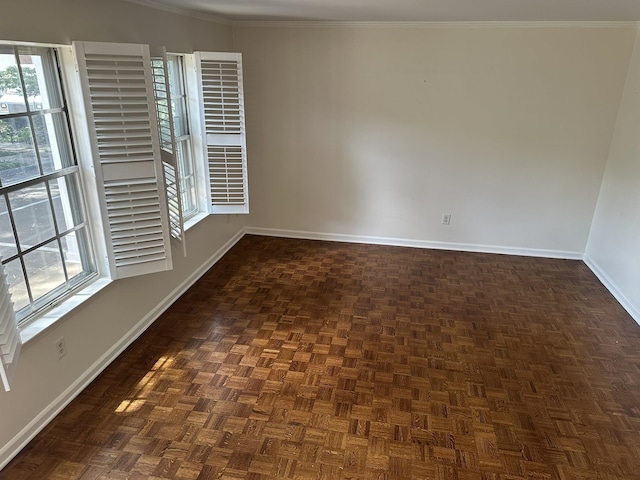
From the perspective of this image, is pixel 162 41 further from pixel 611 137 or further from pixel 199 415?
pixel 611 137

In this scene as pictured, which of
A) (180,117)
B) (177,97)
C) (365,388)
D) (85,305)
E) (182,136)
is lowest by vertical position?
(365,388)

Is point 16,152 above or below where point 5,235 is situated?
above

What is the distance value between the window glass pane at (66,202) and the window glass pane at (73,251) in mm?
65

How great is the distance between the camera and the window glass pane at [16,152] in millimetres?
2043

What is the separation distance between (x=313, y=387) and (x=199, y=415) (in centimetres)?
65

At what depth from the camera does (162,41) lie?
10.2ft

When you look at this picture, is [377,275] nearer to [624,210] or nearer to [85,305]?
[624,210]

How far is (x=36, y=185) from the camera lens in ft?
7.36

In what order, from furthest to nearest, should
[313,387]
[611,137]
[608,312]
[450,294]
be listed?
[611,137]
[450,294]
[608,312]
[313,387]

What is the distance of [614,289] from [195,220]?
141 inches

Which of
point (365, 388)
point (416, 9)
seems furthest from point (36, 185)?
point (416, 9)

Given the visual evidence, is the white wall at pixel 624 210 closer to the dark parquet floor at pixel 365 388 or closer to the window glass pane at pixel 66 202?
the dark parquet floor at pixel 365 388

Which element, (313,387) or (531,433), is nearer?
(531,433)

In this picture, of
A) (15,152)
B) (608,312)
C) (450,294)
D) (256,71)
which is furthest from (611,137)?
(15,152)
